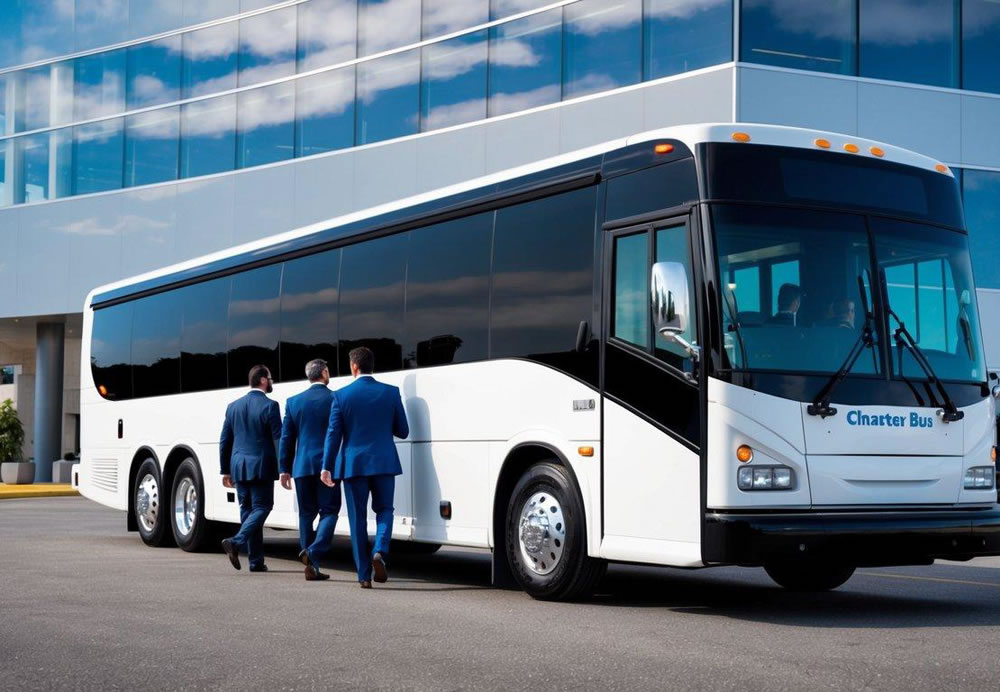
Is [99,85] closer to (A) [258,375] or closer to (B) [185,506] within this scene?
(B) [185,506]

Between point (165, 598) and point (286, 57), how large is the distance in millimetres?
25868

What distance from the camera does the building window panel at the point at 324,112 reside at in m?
32.8

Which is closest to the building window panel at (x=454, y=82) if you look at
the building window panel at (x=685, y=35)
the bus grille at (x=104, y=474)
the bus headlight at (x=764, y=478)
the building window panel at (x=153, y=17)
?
the building window panel at (x=685, y=35)

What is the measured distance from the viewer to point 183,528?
54.4 feet

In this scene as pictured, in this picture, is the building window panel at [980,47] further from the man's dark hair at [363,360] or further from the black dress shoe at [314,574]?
the black dress shoe at [314,574]

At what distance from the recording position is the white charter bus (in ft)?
29.3

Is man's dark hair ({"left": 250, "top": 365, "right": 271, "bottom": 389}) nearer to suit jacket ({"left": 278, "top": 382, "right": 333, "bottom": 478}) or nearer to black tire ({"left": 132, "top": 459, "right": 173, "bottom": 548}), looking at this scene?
suit jacket ({"left": 278, "top": 382, "right": 333, "bottom": 478})

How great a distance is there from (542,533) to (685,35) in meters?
16.9

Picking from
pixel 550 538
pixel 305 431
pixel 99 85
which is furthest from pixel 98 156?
pixel 550 538

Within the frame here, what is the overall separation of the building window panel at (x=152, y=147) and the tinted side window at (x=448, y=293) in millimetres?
25849

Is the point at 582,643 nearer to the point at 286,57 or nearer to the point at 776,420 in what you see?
the point at 776,420

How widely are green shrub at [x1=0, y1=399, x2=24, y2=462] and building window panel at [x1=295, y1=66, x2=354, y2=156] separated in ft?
40.7

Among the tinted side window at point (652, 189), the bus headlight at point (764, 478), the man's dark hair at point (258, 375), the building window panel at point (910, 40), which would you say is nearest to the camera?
the bus headlight at point (764, 478)

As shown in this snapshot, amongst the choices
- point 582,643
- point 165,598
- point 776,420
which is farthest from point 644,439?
point 165,598
